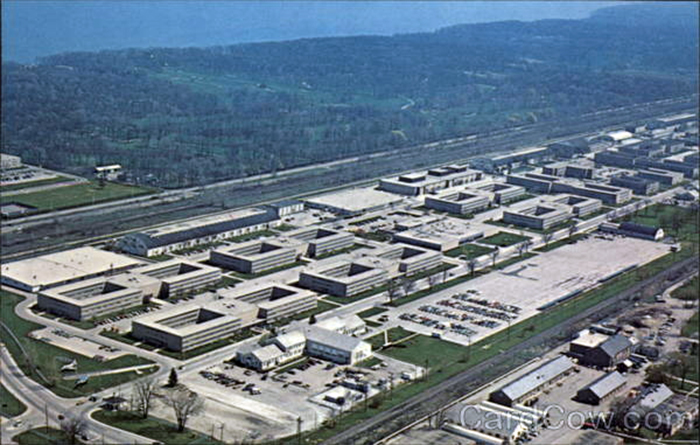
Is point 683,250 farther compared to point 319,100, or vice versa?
point 319,100

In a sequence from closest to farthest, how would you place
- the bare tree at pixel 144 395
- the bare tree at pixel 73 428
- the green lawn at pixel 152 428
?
the bare tree at pixel 73 428 → the green lawn at pixel 152 428 → the bare tree at pixel 144 395

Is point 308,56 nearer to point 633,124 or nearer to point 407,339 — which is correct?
point 633,124

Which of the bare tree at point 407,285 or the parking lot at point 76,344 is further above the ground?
the parking lot at point 76,344

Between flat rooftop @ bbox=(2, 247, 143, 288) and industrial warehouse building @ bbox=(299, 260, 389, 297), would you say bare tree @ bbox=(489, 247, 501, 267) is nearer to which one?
industrial warehouse building @ bbox=(299, 260, 389, 297)

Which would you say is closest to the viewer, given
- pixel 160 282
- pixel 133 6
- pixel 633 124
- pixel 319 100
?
pixel 160 282

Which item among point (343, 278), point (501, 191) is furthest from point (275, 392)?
point (501, 191)

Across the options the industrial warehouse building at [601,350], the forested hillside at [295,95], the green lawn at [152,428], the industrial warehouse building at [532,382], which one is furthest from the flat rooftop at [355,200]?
the green lawn at [152,428]

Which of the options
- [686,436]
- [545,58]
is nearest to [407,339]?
[686,436]

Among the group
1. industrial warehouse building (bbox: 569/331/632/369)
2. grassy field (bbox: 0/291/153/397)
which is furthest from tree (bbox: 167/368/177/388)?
industrial warehouse building (bbox: 569/331/632/369)

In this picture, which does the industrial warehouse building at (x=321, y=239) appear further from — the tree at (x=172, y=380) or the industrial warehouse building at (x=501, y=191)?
the tree at (x=172, y=380)
